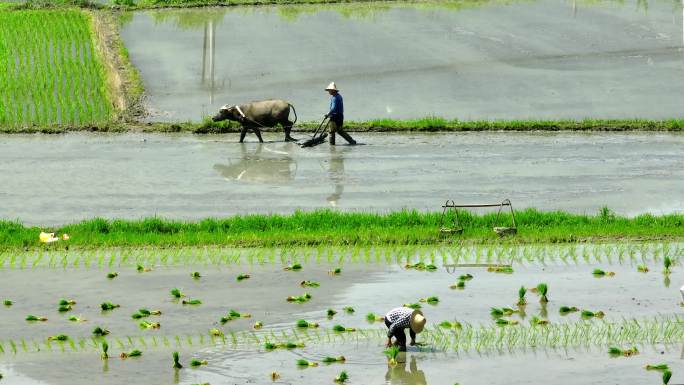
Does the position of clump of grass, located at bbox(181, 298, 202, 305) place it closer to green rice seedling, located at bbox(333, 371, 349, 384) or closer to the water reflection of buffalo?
green rice seedling, located at bbox(333, 371, 349, 384)

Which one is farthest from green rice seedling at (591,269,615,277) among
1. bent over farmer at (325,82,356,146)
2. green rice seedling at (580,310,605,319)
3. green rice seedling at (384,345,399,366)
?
bent over farmer at (325,82,356,146)

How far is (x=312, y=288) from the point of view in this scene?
1468 cm

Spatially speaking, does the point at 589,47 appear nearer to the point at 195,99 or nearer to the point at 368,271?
the point at 195,99

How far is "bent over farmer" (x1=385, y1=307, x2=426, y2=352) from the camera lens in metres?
11.8

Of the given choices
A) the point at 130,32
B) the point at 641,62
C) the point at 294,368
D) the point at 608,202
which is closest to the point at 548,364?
the point at 294,368

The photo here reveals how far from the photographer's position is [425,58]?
103 ft

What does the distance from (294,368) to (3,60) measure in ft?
68.6

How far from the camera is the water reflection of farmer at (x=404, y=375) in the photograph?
11352 mm

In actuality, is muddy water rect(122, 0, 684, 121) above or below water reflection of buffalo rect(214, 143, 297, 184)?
above

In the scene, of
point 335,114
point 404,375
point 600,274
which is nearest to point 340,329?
point 404,375

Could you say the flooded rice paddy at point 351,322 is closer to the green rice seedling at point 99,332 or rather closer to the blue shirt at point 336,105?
the green rice seedling at point 99,332

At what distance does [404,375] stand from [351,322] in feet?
5.78

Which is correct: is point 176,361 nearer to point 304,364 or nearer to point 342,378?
point 304,364

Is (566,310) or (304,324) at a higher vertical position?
(566,310)
